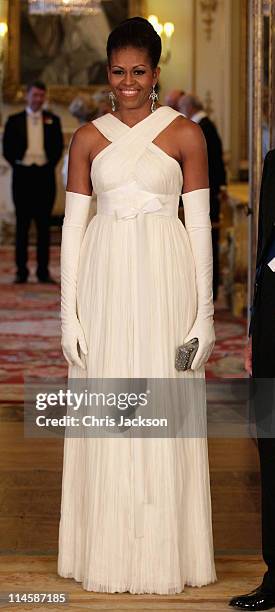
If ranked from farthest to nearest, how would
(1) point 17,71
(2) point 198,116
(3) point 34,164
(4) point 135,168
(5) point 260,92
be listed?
(1) point 17,71
(3) point 34,164
(2) point 198,116
(5) point 260,92
(4) point 135,168

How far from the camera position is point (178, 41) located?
19094 millimetres

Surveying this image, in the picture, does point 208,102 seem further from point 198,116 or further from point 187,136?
point 187,136

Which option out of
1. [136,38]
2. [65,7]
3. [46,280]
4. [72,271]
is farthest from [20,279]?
[136,38]

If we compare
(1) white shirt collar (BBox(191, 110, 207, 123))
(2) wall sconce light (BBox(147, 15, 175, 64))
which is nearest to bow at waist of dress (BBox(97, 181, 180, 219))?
(1) white shirt collar (BBox(191, 110, 207, 123))

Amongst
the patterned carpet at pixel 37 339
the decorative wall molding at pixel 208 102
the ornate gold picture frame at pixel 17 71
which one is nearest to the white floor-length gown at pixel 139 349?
the patterned carpet at pixel 37 339

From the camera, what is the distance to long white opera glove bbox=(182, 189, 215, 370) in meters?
4.66

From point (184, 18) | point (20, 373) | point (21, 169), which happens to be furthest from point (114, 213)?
point (184, 18)

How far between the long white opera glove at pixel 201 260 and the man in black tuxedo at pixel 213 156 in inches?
290

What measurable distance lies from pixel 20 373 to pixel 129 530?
15.7 feet

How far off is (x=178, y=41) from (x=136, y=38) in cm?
1484

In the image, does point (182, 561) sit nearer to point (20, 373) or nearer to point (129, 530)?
point (129, 530)

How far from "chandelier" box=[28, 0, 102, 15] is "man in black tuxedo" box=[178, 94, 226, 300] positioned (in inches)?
262

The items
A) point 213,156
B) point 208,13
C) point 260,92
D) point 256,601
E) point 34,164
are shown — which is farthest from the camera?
point 208,13

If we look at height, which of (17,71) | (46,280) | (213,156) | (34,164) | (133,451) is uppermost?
(133,451)
